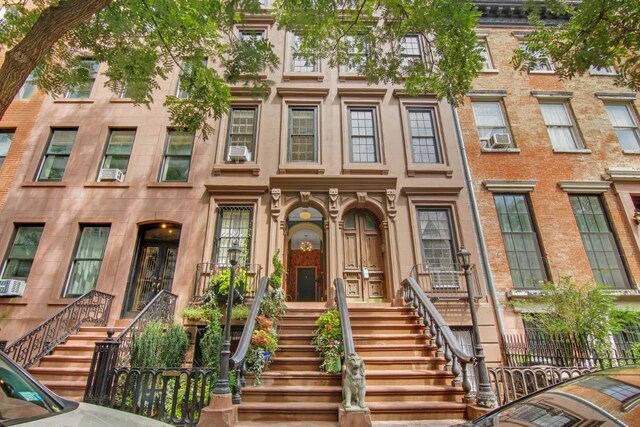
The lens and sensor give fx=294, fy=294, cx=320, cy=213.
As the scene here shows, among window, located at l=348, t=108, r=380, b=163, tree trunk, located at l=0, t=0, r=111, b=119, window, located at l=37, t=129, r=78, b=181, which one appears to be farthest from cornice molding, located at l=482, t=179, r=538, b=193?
window, located at l=37, t=129, r=78, b=181

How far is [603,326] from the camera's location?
7555 mm

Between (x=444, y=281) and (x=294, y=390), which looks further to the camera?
(x=444, y=281)

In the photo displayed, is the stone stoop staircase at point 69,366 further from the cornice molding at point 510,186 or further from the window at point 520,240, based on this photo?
the cornice molding at point 510,186

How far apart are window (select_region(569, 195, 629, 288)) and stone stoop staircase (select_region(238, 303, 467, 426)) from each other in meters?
6.69

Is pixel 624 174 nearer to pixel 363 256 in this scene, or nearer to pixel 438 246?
pixel 438 246

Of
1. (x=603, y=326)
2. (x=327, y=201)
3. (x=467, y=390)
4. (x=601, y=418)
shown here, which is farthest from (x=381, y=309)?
(x=601, y=418)

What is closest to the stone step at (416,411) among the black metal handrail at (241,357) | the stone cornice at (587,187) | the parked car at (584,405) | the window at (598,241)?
the black metal handrail at (241,357)

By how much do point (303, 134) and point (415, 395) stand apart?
8858 mm

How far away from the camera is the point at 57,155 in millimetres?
10727

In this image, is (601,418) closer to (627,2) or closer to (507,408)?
(507,408)

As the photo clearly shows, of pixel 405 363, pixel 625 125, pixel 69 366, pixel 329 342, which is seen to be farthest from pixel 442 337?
pixel 625 125

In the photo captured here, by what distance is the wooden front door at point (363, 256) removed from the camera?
943 cm

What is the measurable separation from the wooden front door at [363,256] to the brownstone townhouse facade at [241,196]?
0.04 metres

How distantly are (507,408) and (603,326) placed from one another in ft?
25.4
